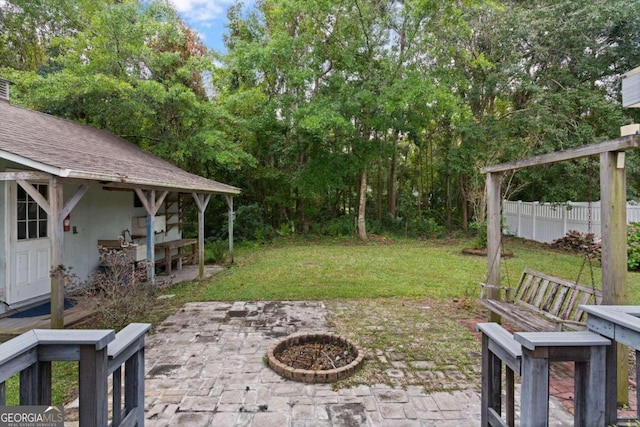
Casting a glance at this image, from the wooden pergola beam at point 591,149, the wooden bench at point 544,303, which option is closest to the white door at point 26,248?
the wooden bench at point 544,303

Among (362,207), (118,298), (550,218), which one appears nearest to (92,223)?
(118,298)

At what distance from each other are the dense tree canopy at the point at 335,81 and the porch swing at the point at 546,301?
7.68 m

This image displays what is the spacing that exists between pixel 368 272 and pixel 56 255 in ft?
20.3

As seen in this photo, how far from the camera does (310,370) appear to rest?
352 cm

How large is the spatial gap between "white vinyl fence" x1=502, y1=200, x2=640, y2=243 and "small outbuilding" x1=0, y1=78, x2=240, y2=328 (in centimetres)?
1050

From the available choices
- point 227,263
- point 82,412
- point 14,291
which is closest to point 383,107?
point 227,263

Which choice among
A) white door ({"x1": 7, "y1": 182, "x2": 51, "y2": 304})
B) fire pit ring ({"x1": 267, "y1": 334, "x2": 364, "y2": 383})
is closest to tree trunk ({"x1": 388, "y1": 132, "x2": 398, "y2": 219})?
fire pit ring ({"x1": 267, "y1": 334, "x2": 364, "y2": 383})

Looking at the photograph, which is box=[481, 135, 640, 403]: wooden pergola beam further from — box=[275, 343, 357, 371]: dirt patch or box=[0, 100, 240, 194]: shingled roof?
box=[0, 100, 240, 194]: shingled roof

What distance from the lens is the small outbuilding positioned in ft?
14.7

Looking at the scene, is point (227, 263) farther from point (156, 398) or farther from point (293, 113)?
point (156, 398)

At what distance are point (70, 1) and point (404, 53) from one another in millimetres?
10998

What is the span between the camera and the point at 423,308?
5809 millimetres

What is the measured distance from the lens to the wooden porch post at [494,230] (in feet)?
15.9

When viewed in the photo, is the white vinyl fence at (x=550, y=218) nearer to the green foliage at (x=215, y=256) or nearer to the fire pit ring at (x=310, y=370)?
the green foliage at (x=215, y=256)
